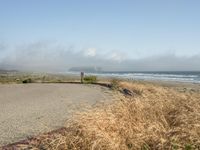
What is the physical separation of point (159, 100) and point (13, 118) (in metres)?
5.18

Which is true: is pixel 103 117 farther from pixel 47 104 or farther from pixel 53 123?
pixel 47 104

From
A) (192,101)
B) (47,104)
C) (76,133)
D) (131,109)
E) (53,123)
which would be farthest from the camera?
(47,104)

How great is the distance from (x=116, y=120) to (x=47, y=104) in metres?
10.1

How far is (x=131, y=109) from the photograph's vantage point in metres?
9.70

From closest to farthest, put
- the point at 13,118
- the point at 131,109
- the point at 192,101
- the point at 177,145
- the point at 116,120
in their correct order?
the point at 177,145
the point at 116,120
the point at 131,109
the point at 192,101
the point at 13,118

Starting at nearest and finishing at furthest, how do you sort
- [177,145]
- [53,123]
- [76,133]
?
[177,145], [76,133], [53,123]

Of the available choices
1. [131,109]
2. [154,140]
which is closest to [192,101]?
[131,109]

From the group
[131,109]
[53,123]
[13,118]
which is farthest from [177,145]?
[13,118]

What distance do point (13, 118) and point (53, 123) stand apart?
1.98 m

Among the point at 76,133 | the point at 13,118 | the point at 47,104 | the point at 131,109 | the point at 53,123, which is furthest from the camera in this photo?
the point at 47,104

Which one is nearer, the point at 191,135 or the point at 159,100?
the point at 191,135

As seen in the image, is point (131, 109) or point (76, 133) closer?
point (76, 133)

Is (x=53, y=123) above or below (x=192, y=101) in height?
below

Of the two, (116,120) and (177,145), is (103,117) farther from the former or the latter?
(177,145)
